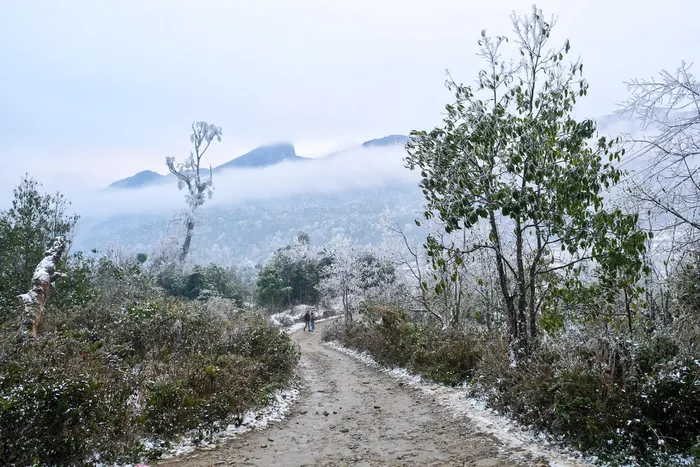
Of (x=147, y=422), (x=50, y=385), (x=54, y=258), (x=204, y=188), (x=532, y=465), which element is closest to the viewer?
(x=50, y=385)

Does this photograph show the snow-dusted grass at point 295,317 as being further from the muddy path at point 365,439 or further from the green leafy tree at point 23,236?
the muddy path at point 365,439

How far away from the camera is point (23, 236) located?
53.2 feet

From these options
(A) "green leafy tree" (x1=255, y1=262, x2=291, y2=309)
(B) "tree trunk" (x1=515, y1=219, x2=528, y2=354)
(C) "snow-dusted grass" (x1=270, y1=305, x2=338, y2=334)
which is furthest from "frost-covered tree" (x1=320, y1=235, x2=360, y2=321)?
(B) "tree trunk" (x1=515, y1=219, x2=528, y2=354)

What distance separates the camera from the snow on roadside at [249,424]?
5688 mm

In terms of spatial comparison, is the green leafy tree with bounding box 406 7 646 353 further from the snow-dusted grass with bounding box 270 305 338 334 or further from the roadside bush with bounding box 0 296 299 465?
the snow-dusted grass with bounding box 270 305 338 334

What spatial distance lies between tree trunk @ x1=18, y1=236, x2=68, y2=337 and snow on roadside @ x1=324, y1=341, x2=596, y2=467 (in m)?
7.60

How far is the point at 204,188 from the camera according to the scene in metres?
40.0

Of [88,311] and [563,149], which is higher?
[563,149]

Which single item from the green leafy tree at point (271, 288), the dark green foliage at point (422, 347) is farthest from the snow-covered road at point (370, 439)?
the green leafy tree at point (271, 288)

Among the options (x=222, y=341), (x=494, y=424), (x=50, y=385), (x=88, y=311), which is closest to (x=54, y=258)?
(x=88, y=311)

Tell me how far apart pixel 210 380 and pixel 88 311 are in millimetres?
7233

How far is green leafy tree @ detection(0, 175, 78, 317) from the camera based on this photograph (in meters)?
15.3

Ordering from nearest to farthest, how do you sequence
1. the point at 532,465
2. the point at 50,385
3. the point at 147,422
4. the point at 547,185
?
the point at 50,385, the point at 532,465, the point at 147,422, the point at 547,185

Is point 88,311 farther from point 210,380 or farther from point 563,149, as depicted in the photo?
point 563,149
